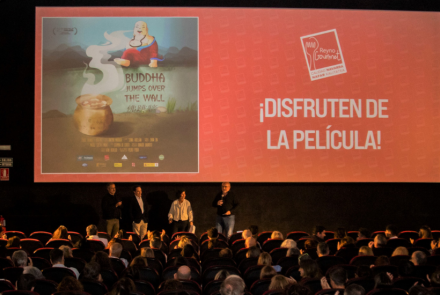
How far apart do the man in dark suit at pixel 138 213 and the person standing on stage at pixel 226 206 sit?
143 centimetres

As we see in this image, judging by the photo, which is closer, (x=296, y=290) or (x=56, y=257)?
(x=296, y=290)

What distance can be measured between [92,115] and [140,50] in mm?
1639

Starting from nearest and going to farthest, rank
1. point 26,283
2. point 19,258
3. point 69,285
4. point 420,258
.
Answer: point 69,285 < point 26,283 < point 19,258 < point 420,258

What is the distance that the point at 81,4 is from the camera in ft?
28.1

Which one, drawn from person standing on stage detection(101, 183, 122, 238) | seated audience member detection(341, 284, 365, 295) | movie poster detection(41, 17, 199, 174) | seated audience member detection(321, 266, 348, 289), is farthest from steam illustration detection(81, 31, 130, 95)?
seated audience member detection(341, 284, 365, 295)

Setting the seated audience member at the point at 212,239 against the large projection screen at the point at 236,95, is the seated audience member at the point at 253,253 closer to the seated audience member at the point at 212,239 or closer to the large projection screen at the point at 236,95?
the seated audience member at the point at 212,239

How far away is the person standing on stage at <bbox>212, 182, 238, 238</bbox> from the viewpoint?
839cm

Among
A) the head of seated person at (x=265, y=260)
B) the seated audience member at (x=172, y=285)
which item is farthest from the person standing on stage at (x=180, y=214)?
the seated audience member at (x=172, y=285)

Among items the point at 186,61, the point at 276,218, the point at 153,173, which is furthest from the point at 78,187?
the point at 276,218

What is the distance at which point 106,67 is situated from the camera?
336 inches

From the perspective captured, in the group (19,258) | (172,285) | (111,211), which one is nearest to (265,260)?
(172,285)

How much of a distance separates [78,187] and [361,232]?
5.86 m

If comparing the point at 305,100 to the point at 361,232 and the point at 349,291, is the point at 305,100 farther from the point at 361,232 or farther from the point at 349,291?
the point at 349,291

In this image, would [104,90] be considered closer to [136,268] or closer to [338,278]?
[136,268]
